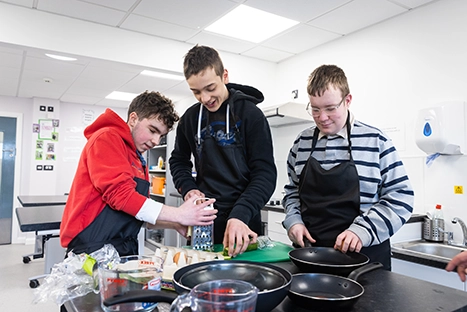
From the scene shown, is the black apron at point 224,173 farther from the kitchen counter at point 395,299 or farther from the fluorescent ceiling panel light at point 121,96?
the fluorescent ceiling panel light at point 121,96

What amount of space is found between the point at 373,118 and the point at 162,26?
201 centimetres

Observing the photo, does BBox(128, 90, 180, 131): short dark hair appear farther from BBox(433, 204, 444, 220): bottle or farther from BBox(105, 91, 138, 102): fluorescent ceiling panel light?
BBox(105, 91, 138, 102): fluorescent ceiling panel light

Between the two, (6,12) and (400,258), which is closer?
(400,258)

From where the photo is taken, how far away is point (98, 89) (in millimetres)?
4957

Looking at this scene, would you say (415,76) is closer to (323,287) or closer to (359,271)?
(359,271)

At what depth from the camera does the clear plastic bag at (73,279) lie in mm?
698

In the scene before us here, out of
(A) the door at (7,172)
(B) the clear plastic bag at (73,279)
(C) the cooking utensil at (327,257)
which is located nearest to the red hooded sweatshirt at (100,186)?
(B) the clear plastic bag at (73,279)

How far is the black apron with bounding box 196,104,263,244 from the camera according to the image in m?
1.25

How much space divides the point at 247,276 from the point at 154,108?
76 cm

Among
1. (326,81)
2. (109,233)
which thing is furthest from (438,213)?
(109,233)

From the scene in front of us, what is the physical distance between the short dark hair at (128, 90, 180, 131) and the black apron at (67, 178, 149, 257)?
1.27 feet

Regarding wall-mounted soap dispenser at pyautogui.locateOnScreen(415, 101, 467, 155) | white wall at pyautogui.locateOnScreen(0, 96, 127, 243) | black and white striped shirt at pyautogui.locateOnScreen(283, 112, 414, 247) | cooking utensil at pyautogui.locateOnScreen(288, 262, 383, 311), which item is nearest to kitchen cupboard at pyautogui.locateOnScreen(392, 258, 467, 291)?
wall-mounted soap dispenser at pyautogui.locateOnScreen(415, 101, 467, 155)

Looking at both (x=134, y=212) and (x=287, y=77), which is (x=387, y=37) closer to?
(x=287, y=77)

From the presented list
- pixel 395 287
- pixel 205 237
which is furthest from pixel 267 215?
pixel 395 287
